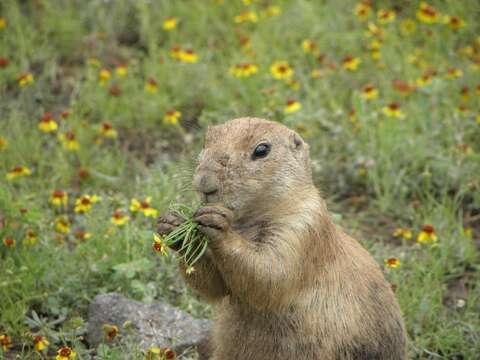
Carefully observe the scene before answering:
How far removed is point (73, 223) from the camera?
211 inches

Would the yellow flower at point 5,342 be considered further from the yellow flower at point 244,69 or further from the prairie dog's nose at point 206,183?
the yellow flower at point 244,69

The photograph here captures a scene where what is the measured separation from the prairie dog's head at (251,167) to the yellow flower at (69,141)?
2156 mm

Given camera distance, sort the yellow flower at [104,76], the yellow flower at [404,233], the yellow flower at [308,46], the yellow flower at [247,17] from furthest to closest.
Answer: the yellow flower at [247,17] → the yellow flower at [308,46] → the yellow flower at [104,76] → the yellow flower at [404,233]

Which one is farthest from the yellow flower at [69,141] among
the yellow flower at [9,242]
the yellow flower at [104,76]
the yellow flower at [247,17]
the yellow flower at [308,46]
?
the yellow flower at [308,46]

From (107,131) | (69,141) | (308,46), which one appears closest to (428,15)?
(308,46)

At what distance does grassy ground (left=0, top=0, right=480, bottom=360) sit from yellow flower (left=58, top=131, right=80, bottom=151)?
17 mm

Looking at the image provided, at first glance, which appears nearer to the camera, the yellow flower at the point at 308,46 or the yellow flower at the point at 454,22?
the yellow flower at the point at 308,46

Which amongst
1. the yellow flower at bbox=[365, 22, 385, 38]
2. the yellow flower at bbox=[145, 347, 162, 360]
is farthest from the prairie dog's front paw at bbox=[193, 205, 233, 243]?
the yellow flower at bbox=[365, 22, 385, 38]

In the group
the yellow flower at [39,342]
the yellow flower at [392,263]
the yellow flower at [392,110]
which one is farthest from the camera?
the yellow flower at [392,110]

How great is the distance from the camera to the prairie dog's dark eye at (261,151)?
11.6 feet

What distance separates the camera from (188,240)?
139 inches

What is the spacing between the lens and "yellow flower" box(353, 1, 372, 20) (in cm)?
712

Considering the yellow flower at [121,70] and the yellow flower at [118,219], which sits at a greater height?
the yellow flower at [121,70]

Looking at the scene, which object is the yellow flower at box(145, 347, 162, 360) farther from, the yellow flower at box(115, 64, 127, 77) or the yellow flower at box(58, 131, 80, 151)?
the yellow flower at box(115, 64, 127, 77)
